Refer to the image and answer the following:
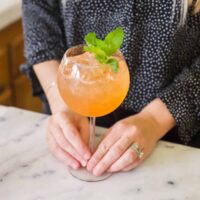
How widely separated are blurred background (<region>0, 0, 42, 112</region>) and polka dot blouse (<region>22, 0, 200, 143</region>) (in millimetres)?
432

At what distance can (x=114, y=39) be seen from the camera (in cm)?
74

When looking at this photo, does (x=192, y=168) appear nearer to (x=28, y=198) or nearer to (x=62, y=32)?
(x=28, y=198)

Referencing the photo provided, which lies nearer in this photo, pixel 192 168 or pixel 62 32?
pixel 192 168

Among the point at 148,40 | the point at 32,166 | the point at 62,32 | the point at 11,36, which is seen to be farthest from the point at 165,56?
the point at 11,36

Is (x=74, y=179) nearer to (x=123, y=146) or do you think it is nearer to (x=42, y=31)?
(x=123, y=146)

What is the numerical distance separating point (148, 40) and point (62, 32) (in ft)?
0.79

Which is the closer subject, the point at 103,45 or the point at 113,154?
the point at 103,45

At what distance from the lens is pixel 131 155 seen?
0.84 metres

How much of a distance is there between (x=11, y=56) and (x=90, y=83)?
1.04 meters

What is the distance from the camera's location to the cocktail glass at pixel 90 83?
2.48ft

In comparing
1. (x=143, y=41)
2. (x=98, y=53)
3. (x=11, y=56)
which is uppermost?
(x=98, y=53)

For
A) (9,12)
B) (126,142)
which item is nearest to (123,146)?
(126,142)

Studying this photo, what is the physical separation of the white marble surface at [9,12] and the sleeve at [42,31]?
391mm

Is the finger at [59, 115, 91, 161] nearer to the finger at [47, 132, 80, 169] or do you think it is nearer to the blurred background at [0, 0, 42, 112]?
the finger at [47, 132, 80, 169]
